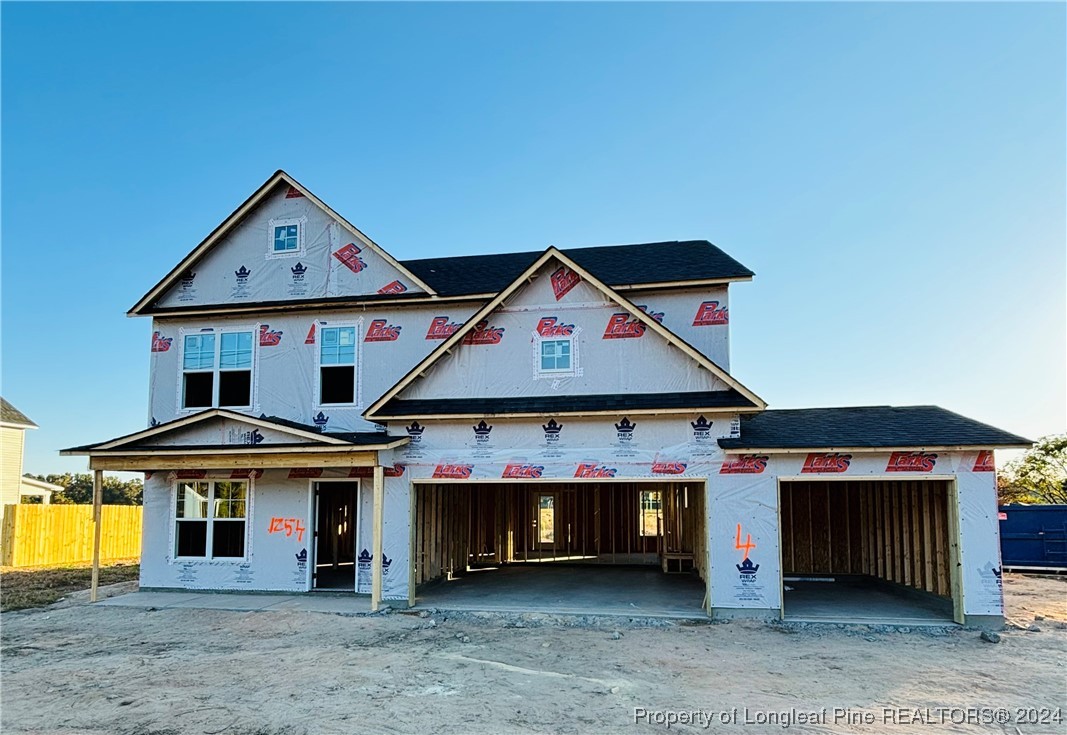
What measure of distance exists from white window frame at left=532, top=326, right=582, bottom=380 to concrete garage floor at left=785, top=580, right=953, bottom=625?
5644mm

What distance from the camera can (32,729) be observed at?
704 cm

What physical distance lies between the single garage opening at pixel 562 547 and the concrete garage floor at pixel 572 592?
21 mm

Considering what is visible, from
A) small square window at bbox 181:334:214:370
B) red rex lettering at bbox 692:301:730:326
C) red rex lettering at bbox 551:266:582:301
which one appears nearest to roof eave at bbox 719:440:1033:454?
red rex lettering at bbox 692:301:730:326

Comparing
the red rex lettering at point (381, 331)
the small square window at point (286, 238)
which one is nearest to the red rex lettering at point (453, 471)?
the red rex lettering at point (381, 331)

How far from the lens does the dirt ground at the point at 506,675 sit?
284 inches

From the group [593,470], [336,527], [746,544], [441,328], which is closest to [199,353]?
[441,328]

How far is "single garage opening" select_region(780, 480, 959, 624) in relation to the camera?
12562 mm

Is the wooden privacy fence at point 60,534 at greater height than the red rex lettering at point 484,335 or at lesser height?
lesser

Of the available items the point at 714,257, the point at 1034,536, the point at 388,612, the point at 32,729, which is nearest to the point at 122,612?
the point at 388,612

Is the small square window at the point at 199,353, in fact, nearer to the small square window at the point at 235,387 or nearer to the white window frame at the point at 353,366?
the small square window at the point at 235,387

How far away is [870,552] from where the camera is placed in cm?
1672

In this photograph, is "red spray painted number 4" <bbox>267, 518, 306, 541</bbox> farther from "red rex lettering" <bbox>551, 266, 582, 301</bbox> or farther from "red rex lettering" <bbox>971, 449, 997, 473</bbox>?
"red rex lettering" <bbox>971, 449, 997, 473</bbox>

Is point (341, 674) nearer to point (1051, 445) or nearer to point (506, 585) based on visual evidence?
point (506, 585)

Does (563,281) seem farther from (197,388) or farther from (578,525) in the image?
(578,525)
